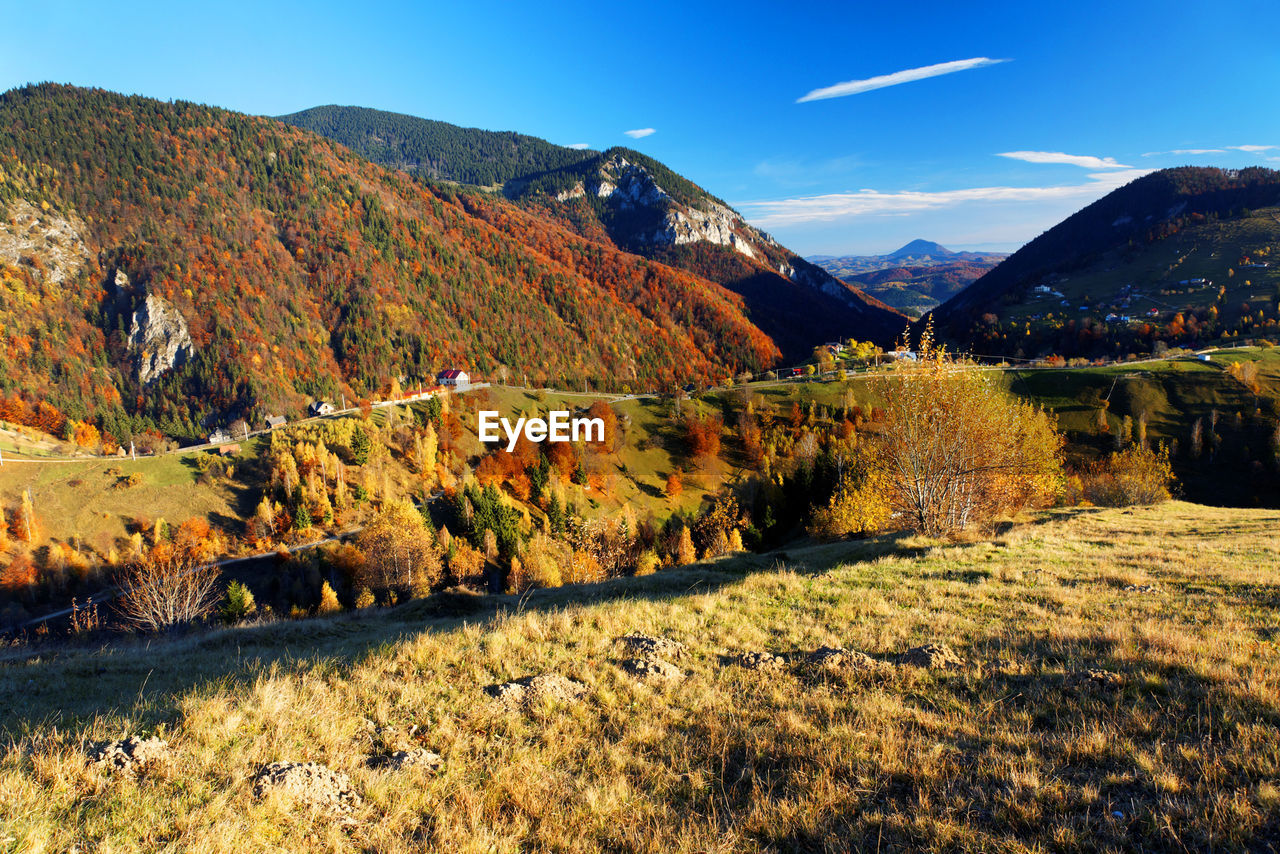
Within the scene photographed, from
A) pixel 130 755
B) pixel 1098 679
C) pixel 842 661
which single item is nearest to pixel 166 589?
pixel 130 755

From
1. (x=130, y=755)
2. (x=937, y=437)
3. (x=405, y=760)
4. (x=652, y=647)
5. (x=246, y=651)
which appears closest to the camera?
(x=130, y=755)

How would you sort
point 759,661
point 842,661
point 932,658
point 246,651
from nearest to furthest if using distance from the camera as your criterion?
point 932,658 < point 842,661 < point 759,661 < point 246,651

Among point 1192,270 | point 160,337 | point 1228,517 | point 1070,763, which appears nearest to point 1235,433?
point 1228,517

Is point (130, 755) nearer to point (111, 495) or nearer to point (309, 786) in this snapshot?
point (309, 786)

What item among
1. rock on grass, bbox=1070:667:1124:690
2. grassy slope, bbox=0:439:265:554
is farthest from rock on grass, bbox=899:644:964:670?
grassy slope, bbox=0:439:265:554

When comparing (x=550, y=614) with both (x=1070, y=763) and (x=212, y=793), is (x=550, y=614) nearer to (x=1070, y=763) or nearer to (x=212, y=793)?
(x=212, y=793)

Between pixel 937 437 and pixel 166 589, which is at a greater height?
pixel 937 437

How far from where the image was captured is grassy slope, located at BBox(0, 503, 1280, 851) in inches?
183

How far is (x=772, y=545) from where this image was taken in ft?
228

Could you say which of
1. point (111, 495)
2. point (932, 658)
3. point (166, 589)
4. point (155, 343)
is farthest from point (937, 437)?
point (155, 343)

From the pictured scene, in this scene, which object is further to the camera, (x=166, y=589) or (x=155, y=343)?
(x=155, y=343)

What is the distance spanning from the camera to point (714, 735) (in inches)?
257

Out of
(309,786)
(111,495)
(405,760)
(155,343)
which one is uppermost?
(155,343)

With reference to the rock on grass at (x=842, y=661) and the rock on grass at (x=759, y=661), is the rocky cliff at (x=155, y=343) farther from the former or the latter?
the rock on grass at (x=842, y=661)
